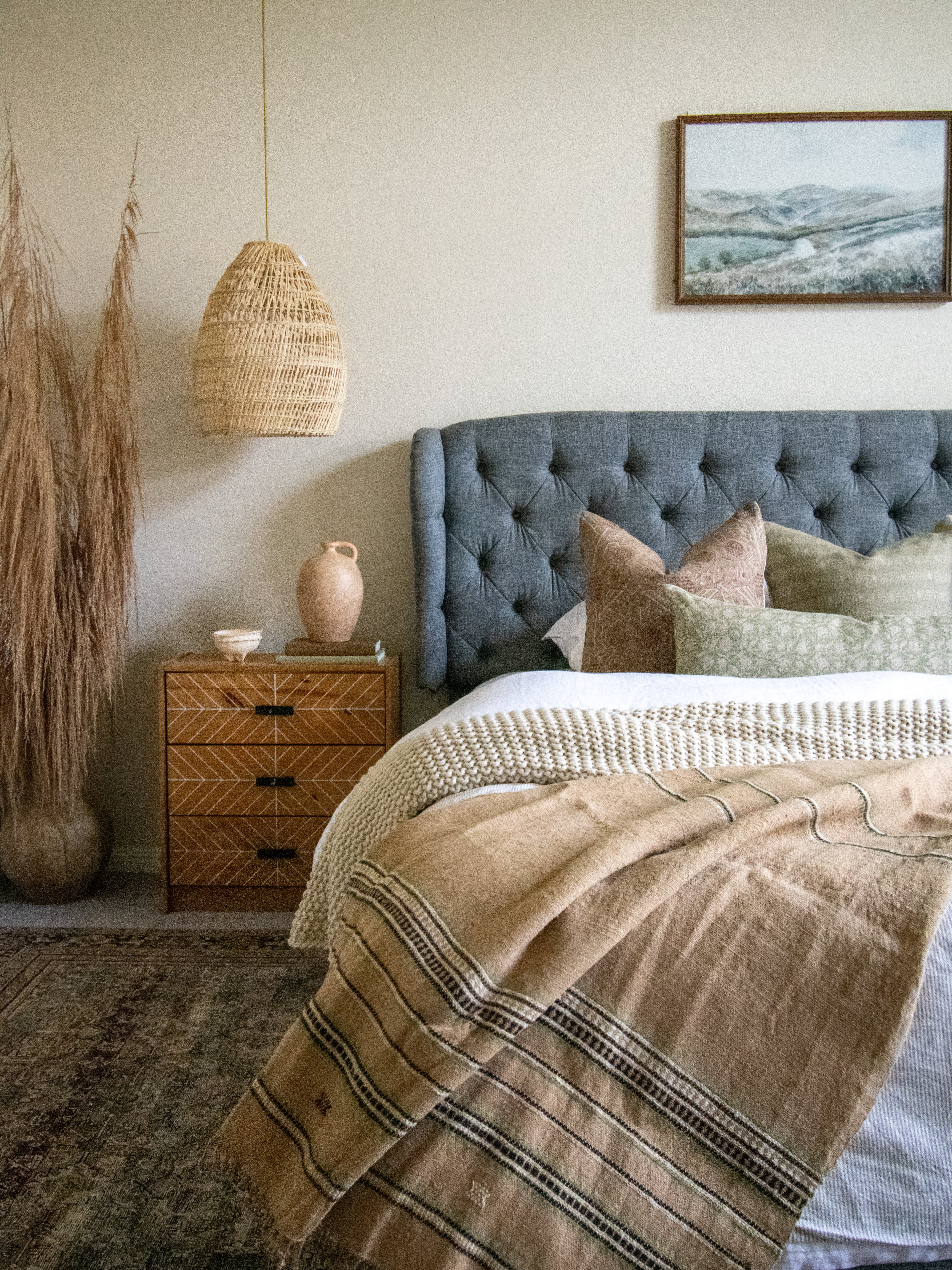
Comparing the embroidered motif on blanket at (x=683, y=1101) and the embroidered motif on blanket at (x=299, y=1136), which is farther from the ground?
the embroidered motif on blanket at (x=683, y=1101)

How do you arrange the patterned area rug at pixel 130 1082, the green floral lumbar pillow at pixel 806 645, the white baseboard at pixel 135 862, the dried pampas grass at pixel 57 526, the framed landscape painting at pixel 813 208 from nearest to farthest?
Result: the patterned area rug at pixel 130 1082 < the green floral lumbar pillow at pixel 806 645 < the dried pampas grass at pixel 57 526 < the framed landscape painting at pixel 813 208 < the white baseboard at pixel 135 862

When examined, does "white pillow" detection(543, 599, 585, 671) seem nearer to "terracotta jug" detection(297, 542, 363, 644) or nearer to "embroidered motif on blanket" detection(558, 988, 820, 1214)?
"terracotta jug" detection(297, 542, 363, 644)

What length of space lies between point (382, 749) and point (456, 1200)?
165 cm

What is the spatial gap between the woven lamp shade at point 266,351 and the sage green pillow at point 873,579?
4.03 feet

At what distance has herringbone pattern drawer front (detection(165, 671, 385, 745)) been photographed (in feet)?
8.20

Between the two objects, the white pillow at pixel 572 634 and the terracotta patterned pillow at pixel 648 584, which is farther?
the white pillow at pixel 572 634

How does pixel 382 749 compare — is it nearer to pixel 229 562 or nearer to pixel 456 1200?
pixel 229 562

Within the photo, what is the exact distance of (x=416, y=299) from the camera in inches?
108

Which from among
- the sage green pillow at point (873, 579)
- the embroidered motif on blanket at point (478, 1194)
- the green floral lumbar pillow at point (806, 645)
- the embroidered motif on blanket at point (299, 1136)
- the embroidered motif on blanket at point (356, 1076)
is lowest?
the embroidered motif on blanket at point (299, 1136)

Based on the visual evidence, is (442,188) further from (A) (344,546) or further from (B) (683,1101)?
(B) (683,1101)

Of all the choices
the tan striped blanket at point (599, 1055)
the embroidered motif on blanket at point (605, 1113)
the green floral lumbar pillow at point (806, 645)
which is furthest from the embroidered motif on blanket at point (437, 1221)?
the green floral lumbar pillow at point (806, 645)

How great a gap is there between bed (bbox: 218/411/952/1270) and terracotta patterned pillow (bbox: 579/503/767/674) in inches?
11.9

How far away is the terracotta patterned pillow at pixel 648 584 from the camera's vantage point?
6.77 ft

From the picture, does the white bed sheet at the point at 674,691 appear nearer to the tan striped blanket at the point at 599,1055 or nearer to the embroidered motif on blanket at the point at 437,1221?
the tan striped blanket at the point at 599,1055
